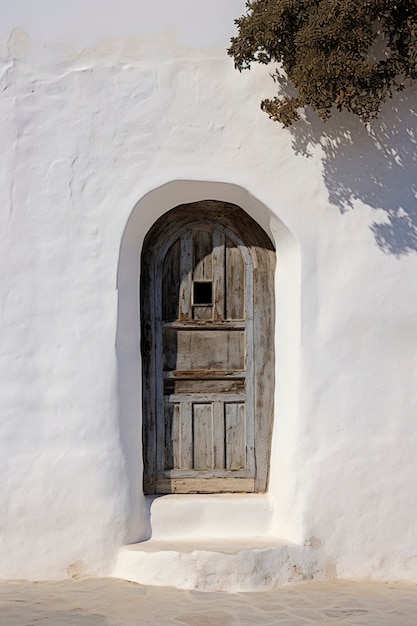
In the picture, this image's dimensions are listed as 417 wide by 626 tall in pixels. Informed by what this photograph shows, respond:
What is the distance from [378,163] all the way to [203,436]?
2092 millimetres

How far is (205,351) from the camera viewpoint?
19.1 ft

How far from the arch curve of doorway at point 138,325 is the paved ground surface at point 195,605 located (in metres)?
0.49

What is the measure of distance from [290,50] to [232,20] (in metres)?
0.51

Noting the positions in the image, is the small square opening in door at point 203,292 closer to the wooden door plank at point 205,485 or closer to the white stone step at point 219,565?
the wooden door plank at point 205,485

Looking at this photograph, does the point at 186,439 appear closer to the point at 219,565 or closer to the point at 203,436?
the point at 203,436

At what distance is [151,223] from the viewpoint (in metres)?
5.73

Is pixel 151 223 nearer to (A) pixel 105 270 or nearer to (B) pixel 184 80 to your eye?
(A) pixel 105 270

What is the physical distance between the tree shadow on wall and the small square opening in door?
1.01 metres

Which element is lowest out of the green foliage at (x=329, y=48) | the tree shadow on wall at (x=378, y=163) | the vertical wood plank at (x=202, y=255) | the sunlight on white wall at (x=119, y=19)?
the vertical wood plank at (x=202, y=255)

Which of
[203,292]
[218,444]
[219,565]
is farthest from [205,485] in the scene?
[203,292]

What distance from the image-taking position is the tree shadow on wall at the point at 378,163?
215 inches

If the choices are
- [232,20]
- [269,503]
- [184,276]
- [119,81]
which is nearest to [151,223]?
[184,276]

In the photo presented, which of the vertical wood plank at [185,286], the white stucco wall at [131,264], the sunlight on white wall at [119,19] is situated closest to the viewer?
the white stucco wall at [131,264]

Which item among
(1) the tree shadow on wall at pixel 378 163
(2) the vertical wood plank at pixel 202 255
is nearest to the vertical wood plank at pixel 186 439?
(2) the vertical wood plank at pixel 202 255
